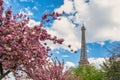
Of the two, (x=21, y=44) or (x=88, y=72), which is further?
(x=88, y=72)

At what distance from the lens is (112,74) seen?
1203 inches

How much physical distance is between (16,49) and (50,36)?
173 cm

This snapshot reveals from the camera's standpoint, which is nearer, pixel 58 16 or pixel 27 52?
pixel 27 52

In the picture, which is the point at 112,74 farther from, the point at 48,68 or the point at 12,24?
the point at 12,24

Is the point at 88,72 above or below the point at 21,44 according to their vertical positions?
above

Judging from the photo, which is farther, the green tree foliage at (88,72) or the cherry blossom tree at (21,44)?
the green tree foliage at (88,72)

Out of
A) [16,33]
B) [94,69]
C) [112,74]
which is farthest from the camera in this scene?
[94,69]

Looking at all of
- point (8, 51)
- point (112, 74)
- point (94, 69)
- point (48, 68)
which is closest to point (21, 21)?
point (8, 51)

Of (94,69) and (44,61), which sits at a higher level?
(94,69)

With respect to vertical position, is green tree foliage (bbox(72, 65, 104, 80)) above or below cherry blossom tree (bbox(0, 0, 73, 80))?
above

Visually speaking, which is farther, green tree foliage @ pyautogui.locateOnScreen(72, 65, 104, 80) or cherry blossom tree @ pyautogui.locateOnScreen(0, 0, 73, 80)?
green tree foliage @ pyautogui.locateOnScreen(72, 65, 104, 80)

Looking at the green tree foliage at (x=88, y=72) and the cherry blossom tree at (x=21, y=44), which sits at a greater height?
the green tree foliage at (x=88, y=72)

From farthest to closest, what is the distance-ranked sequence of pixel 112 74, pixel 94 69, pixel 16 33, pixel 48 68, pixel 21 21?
1. pixel 94 69
2. pixel 112 74
3. pixel 48 68
4. pixel 21 21
5. pixel 16 33

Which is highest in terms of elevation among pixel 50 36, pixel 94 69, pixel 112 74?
pixel 94 69
